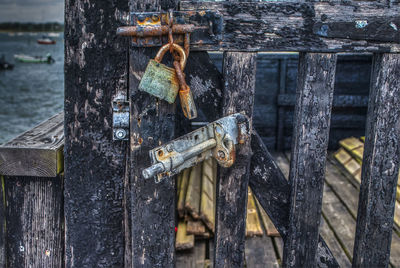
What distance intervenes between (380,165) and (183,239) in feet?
5.75

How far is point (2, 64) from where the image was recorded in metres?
39.2

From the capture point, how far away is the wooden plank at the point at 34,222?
1.66m

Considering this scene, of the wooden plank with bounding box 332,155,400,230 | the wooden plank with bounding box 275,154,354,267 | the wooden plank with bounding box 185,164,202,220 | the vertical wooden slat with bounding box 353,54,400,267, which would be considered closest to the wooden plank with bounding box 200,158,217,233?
the wooden plank with bounding box 185,164,202,220

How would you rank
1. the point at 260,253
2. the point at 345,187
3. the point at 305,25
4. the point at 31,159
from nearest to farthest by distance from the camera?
the point at 305,25 < the point at 31,159 < the point at 260,253 < the point at 345,187

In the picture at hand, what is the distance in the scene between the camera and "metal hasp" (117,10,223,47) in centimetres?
127

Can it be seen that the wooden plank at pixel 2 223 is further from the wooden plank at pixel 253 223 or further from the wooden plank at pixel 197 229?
Answer: the wooden plank at pixel 253 223

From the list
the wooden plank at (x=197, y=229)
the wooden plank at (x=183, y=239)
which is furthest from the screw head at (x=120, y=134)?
the wooden plank at (x=197, y=229)

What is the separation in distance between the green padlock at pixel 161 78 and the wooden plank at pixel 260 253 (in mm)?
1811

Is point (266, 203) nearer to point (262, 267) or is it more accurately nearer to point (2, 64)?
point (262, 267)

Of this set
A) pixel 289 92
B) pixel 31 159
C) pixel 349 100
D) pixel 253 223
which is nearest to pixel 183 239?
pixel 253 223

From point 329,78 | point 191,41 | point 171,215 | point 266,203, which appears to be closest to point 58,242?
point 171,215

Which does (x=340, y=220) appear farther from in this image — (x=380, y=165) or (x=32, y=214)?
(x=32, y=214)

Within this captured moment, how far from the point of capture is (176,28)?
1.27m

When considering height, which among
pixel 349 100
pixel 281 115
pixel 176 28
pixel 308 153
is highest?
pixel 176 28
